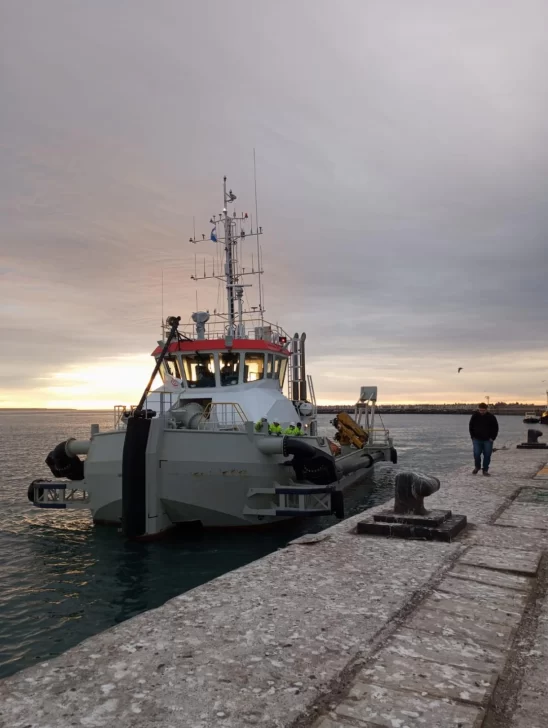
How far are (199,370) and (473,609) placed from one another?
1198 cm

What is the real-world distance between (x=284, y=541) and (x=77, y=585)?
15.7 feet

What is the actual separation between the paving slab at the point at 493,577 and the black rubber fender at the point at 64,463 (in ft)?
38.1

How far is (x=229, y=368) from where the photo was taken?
15500mm

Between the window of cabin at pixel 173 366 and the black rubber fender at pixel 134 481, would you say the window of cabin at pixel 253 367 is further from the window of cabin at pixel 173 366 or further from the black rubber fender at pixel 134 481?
the black rubber fender at pixel 134 481

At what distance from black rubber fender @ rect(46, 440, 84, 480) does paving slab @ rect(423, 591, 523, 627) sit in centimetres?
1197

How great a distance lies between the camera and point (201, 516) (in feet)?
39.7

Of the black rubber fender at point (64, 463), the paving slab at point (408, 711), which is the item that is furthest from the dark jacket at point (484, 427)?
the paving slab at point (408, 711)

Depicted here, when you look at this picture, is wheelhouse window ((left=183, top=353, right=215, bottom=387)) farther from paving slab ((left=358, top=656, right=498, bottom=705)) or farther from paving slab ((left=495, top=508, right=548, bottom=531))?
paving slab ((left=358, top=656, right=498, bottom=705))

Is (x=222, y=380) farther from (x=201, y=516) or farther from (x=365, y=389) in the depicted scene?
(x=365, y=389)

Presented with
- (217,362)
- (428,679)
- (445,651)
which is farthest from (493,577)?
(217,362)

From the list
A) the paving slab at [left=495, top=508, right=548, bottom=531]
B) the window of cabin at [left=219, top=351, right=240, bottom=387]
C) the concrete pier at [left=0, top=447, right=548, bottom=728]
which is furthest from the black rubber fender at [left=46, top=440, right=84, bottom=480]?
the paving slab at [left=495, top=508, right=548, bottom=531]

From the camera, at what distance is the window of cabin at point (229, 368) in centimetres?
1541

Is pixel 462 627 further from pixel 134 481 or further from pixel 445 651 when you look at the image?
pixel 134 481

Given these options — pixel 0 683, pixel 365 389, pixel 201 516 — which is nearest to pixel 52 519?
pixel 201 516
